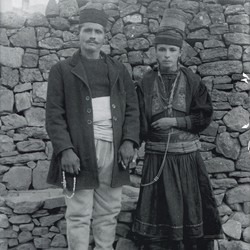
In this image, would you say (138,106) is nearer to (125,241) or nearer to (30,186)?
(125,241)

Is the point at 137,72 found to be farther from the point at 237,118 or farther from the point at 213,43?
the point at 237,118

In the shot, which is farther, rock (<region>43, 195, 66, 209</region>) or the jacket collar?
rock (<region>43, 195, 66, 209</region>)

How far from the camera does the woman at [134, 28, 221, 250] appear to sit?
3170 mm

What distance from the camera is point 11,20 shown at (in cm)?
423

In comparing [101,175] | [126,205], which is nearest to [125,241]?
[126,205]

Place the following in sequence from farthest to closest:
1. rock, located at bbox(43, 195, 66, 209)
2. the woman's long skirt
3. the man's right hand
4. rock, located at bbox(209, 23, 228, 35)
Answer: rock, located at bbox(209, 23, 228, 35) → rock, located at bbox(43, 195, 66, 209) → the woman's long skirt → the man's right hand

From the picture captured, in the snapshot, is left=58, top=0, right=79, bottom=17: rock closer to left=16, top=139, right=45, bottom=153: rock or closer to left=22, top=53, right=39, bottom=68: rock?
left=22, top=53, right=39, bottom=68: rock

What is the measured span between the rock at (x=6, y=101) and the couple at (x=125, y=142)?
1434 mm

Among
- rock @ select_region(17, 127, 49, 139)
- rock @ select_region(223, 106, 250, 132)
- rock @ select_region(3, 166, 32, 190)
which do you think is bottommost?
rock @ select_region(3, 166, 32, 190)

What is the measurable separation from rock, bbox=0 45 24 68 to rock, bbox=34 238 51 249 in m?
1.85

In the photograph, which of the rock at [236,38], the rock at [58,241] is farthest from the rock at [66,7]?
the rock at [58,241]

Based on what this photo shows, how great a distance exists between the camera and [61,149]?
2.80 metres

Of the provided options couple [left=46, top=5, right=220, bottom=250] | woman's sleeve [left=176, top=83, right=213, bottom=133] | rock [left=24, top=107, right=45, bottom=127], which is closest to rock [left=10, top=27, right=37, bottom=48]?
rock [left=24, top=107, right=45, bottom=127]

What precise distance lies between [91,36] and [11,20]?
1672 mm
